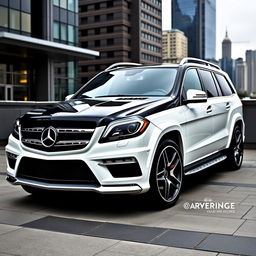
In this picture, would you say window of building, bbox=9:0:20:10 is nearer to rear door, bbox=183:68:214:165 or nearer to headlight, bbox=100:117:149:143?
rear door, bbox=183:68:214:165

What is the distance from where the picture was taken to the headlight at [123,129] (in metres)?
4.89

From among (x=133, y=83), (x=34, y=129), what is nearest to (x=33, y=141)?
(x=34, y=129)

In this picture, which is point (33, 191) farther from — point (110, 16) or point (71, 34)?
point (110, 16)

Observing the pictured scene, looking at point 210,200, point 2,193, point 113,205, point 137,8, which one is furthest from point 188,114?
point 137,8

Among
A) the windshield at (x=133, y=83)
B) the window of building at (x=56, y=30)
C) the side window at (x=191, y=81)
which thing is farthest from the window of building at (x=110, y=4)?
the side window at (x=191, y=81)

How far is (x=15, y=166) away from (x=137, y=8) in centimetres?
12260

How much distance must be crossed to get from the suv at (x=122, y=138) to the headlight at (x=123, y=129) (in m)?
0.01

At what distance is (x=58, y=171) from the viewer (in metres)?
5.03

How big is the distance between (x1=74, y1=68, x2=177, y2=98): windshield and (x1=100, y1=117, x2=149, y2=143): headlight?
3.82 feet

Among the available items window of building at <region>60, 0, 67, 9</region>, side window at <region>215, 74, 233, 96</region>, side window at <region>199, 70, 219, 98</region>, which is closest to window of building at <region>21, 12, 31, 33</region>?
window of building at <region>60, 0, 67, 9</region>

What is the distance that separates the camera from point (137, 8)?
405 feet

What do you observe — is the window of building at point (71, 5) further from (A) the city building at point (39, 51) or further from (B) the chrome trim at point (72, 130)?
(B) the chrome trim at point (72, 130)

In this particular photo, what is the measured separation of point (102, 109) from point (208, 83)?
2.62 meters

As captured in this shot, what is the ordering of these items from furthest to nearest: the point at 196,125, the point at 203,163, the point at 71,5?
the point at 71,5
the point at 203,163
the point at 196,125
